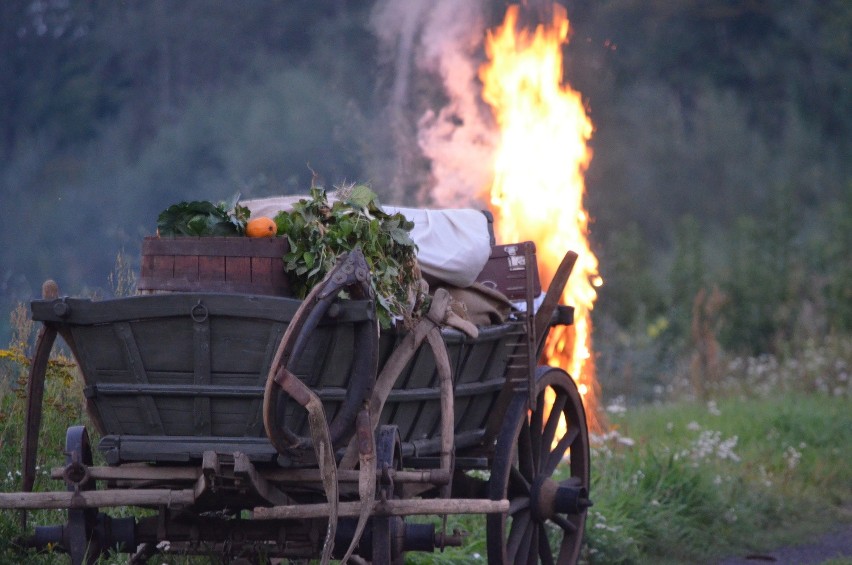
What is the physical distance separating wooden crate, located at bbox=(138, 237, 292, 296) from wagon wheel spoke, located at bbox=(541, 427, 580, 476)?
256cm

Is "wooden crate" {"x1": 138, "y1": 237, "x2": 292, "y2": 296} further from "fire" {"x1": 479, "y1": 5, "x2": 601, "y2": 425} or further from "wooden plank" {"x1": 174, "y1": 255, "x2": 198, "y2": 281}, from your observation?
"fire" {"x1": 479, "y1": 5, "x2": 601, "y2": 425}

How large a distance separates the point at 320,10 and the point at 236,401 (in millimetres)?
9805

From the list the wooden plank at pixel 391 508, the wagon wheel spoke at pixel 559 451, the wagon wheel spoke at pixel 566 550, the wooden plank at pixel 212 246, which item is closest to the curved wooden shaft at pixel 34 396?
the wooden plank at pixel 212 246

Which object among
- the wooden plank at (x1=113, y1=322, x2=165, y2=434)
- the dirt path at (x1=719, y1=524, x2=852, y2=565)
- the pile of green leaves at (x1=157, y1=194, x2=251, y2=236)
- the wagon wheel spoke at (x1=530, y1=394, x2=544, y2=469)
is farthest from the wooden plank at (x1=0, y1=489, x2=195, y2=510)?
the dirt path at (x1=719, y1=524, x2=852, y2=565)

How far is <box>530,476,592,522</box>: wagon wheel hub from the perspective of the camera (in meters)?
6.23

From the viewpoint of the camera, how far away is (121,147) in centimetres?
1190

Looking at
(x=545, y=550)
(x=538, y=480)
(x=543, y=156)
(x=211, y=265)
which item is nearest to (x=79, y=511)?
(x=211, y=265)

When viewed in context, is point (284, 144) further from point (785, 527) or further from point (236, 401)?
point (236, 401)

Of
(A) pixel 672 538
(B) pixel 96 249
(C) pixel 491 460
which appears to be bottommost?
(A) pixel 672 538

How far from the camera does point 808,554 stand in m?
7.88

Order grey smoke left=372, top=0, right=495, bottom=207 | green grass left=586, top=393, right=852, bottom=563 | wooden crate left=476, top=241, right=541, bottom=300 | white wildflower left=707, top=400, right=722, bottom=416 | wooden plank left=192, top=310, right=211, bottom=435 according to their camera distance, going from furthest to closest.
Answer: white wildflower left=707, top=400, right=722, bottom=416
grey smoke left=372, top=0, right=495, bottom=207
green grass left=586, top=393, right=852, bottom=563
wooden crate left=476, top=241, right=541, bottom=300
wooden plank left=192, top=310, right=211, bottom=435

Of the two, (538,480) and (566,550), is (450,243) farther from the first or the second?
(566,550)

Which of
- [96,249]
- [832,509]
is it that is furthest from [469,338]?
[96,249]

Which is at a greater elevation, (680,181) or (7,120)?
(680,181)
